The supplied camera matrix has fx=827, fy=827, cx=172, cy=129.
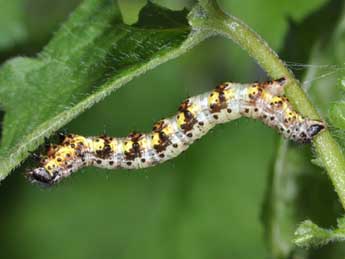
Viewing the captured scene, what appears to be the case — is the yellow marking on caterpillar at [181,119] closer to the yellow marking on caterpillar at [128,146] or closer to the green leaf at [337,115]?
the yellow marking on caterpillar at [128,146]

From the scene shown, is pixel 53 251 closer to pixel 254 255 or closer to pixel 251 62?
pixel 254 255

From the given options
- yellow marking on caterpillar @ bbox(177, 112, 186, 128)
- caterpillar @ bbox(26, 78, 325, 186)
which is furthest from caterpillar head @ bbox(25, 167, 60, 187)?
yellow marking on caterpillar @ bbox(177, 112, 186, 128)

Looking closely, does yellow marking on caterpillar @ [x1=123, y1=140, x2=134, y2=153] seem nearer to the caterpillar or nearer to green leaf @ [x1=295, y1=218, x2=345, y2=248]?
the caterpillar

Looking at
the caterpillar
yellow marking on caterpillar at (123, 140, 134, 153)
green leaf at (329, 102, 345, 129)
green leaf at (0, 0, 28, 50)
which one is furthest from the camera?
green leaf at (0, 0, 28, 50)

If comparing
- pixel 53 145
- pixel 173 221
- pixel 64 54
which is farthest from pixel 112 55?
pixel 173 221

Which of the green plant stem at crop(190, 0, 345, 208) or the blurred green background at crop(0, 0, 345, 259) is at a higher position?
the blurred green background at crop(0, 0, 345, 259)
